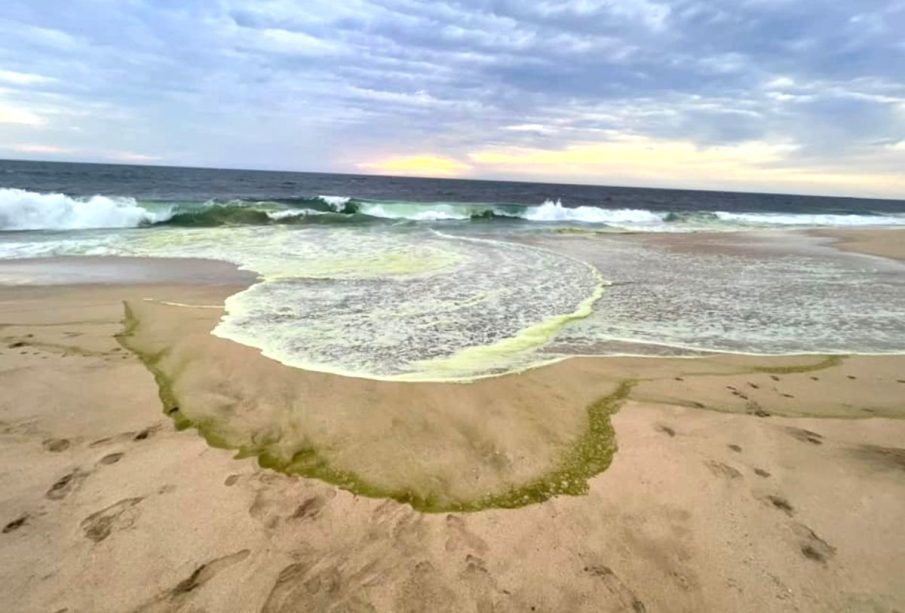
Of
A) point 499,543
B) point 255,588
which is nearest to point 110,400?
point 255,588

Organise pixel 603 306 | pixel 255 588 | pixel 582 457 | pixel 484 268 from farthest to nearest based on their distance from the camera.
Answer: pixel 484 268 → pixel 603 306 → pixel 582 457 → pixel 255 588

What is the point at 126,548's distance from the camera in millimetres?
2420

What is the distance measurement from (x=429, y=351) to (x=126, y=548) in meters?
3.14

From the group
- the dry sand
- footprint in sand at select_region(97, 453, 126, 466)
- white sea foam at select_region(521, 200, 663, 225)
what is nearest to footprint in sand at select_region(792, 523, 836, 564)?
footprint in sand at select_region(97, 453, 126, 466)

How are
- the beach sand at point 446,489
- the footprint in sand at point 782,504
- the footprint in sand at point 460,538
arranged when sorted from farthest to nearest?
the footprint in sand at point 782,504 → the footprint in sand at point 460,538 → the beach sand at point 446,489

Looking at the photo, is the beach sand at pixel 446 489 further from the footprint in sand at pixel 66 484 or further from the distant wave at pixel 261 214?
the distant wave at pixel 261 214

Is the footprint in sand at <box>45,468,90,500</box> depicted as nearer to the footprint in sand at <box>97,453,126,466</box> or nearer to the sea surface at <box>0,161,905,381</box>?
the footprint in sand at <box>97,453,126,466</box>

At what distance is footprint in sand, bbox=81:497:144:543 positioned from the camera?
2.51 m

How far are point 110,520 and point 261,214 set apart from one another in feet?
78.2

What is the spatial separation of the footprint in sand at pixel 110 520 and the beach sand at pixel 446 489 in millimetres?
14

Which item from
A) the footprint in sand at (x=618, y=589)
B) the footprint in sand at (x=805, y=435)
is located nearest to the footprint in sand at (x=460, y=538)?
the footprint in sand at (x=618, y=589)

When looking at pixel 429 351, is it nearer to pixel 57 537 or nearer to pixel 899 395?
pixel 57 537

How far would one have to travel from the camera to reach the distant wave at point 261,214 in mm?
18844

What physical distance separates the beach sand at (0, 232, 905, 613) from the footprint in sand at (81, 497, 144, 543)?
1cm
